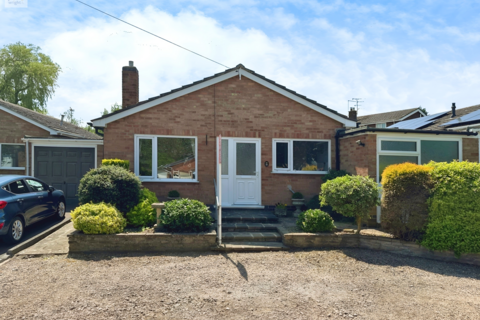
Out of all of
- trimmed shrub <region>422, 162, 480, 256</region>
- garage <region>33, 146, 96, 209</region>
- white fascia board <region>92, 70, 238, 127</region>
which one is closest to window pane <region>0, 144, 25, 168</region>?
garage <region>33, 146, 96, 209</region>

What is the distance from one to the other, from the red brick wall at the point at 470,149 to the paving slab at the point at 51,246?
11.1 m

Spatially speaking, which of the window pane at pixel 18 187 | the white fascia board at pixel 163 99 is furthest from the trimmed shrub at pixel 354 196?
the window pane at pixel 18 187

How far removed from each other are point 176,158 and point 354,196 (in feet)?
18.3

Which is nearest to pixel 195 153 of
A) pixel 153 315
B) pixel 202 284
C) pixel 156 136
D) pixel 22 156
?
pixel 156 136

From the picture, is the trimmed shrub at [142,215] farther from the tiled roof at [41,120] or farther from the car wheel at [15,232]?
the tiled roof at [41,120]

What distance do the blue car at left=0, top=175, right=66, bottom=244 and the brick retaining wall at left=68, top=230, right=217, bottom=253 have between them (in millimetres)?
1531

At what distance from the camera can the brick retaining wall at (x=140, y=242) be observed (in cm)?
637

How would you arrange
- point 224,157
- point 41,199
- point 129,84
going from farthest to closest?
point 129,84, point 224,157, point 41,199

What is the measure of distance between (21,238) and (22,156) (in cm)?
665

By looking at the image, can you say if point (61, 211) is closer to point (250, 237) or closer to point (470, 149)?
point (250, 237)

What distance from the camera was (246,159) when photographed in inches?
393

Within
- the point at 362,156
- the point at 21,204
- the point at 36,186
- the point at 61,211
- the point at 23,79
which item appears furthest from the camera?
the point at 23,79

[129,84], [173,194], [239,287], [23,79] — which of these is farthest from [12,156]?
[23,79]

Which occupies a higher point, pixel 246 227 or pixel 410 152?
pixel 410 152
